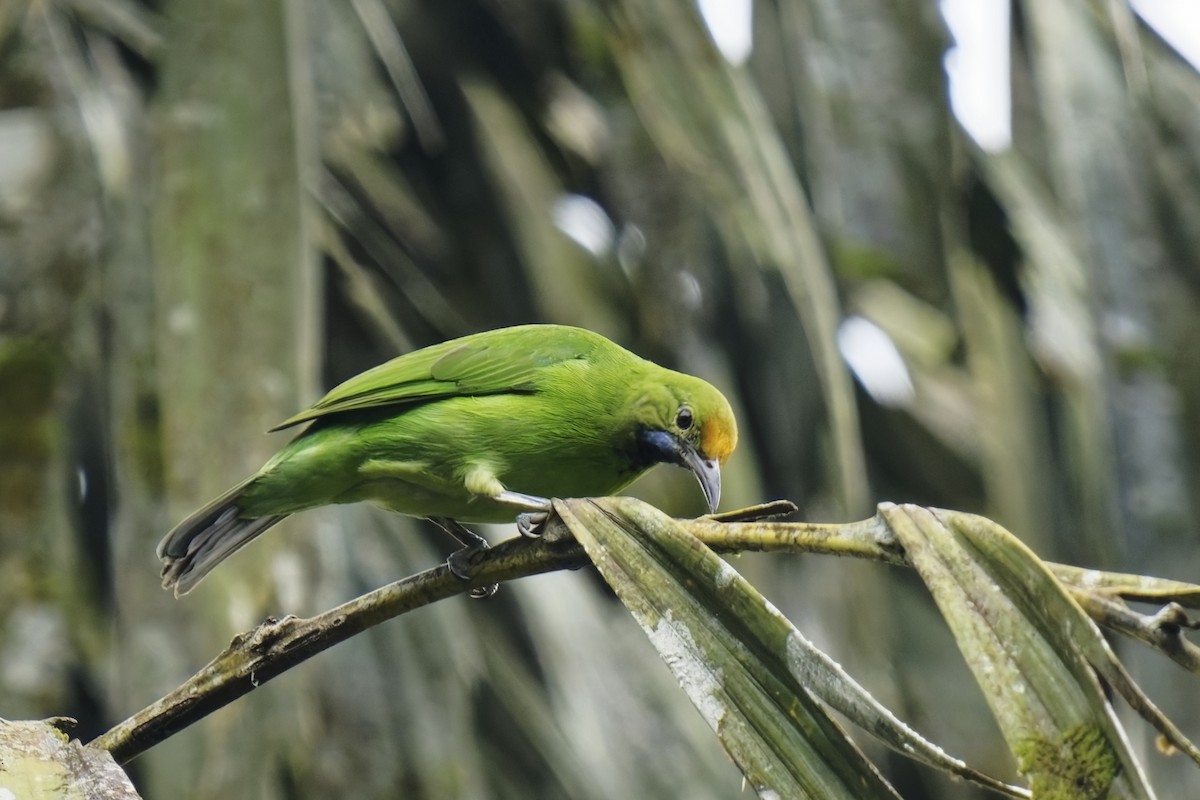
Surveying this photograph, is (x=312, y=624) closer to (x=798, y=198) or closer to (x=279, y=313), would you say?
(x=279, y=313)

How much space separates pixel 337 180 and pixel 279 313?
2320 mm

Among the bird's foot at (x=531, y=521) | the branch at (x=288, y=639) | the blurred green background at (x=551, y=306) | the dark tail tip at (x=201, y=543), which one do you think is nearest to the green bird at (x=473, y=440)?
the dark tail tip at (x=201, y=543)

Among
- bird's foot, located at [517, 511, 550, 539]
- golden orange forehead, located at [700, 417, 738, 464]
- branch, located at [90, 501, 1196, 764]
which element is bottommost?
branch, located at [90, 501, 1196, 764]

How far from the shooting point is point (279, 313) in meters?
3.85

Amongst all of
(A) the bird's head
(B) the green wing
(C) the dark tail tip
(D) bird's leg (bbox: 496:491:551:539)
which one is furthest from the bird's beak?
(C) the dark tail tip

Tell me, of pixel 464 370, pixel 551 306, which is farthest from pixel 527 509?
pixel 551 306

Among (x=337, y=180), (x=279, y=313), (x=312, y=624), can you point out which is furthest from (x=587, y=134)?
(x=312, y=624)

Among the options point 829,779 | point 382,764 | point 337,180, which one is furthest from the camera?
point 337,180

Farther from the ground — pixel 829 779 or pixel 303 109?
pixel 303 109

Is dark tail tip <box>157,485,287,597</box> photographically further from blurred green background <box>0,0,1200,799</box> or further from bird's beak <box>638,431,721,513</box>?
bird's beak <box>638,431,721,513</box>

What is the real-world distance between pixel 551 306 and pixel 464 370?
6.59 feet

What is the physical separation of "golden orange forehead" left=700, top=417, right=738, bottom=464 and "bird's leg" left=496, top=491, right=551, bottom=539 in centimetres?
71

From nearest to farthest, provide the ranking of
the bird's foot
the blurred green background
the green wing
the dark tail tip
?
the bird's foot, the dark tail tip, the green wing, the blurred green background

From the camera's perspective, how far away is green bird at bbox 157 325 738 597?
140 inches
